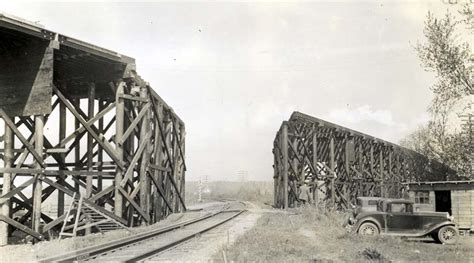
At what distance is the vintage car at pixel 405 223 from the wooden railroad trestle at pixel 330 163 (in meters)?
10.7

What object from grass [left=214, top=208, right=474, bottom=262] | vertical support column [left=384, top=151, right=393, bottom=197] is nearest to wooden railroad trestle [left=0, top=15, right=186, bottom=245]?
grass [left=214, top=208, right=474, bottom=262]

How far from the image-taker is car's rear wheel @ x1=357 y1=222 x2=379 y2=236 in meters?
14.7

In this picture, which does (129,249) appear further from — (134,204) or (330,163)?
(330,163)

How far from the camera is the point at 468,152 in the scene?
54.2 feet

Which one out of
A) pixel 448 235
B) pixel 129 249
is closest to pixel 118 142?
pixel 129 249

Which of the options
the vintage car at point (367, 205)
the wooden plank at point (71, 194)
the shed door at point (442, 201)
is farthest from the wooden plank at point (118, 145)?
the shed door at point (442, 201)

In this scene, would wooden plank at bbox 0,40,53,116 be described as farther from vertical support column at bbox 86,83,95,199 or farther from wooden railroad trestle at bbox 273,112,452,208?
wooden railroad trestle at bbox 273,112,452,208

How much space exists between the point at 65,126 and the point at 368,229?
34.9ft

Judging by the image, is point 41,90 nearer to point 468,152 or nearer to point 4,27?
point 4,27

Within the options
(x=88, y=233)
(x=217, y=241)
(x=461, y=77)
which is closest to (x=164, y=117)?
(x=88, y=233)

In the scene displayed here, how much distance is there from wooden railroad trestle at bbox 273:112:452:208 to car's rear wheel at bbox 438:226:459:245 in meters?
11.1

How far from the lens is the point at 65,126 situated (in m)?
15.8

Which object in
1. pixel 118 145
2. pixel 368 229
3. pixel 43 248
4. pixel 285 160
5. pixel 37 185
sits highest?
pixel 118 145

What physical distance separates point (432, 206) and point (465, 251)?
28.8 ft
